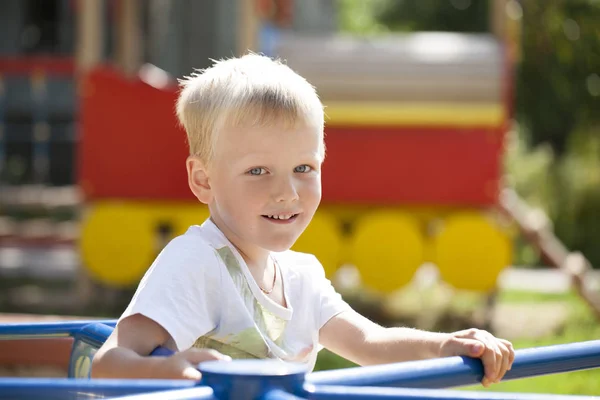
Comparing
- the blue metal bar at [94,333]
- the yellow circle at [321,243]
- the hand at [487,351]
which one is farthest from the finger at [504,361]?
the yellow circle at [321,243]

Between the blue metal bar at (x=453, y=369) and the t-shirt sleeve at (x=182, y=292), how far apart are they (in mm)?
316

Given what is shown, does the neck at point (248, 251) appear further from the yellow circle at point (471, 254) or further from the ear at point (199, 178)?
the yellow circle at point (471, 254)

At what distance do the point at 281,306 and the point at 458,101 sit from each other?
153 inches

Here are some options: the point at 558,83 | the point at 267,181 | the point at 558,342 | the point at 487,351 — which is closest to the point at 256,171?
the point at 267,181

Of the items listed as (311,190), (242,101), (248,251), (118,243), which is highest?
(242,101)

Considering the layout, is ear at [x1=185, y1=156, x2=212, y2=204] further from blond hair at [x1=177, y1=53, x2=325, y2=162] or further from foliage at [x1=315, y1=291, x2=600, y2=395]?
foliage at [x1=315, y1=291, x2=600, y2=395]

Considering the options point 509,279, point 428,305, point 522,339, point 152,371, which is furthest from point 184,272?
point 509,279

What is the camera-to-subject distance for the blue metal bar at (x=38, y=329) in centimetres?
165

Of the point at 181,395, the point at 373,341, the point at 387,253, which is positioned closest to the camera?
the point at 181,395

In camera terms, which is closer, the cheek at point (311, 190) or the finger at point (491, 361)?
the finger at point (491, 361)

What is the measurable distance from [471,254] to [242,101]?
3.85 meters

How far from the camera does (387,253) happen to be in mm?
5070

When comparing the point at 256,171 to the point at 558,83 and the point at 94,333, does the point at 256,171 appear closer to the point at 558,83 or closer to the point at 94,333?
the point at 94,333

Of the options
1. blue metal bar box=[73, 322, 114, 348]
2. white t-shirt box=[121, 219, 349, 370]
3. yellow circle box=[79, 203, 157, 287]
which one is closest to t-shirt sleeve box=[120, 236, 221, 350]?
white t-shirt box=[121, 219, 349, 370]
